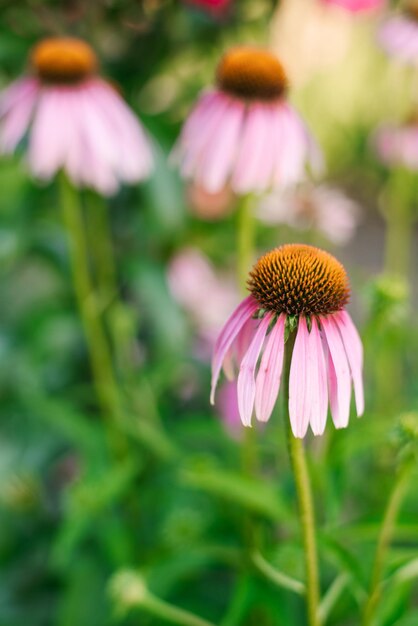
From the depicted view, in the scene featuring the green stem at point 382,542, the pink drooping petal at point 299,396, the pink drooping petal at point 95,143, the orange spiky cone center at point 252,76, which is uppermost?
the orange spiky cone center at point 252,76

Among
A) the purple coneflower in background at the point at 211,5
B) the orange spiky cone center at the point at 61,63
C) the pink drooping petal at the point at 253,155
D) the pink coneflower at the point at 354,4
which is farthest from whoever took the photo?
the pink coneflower at the point at 354,4

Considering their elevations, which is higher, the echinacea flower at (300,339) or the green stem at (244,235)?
the green stem at (244,235)

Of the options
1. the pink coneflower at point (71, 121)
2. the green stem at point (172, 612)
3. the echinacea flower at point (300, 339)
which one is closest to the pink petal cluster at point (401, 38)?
the pink coneflower at point (71, 121)

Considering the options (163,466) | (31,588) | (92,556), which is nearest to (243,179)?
(163,466)

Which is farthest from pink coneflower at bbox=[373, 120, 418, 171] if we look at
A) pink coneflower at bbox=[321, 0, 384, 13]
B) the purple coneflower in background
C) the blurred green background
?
the purple coneflower in background

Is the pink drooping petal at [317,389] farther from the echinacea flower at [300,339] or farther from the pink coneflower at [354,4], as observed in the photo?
the pink coneflower at [354,4]

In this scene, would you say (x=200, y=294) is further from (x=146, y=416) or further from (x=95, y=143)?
(x=95, y=143)

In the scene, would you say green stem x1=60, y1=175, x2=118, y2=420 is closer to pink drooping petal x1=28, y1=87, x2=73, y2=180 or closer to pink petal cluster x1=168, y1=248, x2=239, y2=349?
pink drooping petal x1=28, y1=87, x2=73, y2=180
